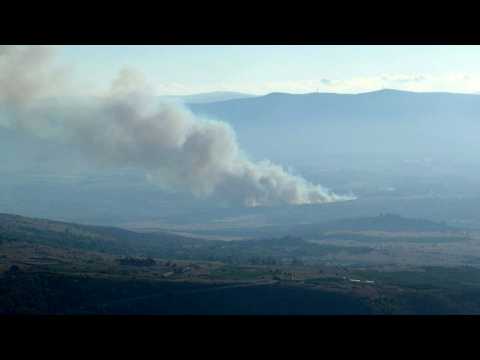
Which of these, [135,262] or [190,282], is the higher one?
[135,262]

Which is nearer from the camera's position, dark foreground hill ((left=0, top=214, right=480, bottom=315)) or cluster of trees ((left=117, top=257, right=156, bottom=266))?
dark foreground hill ((left=0, top=214, right=480, bottom=315))

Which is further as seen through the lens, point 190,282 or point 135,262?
point 135,262

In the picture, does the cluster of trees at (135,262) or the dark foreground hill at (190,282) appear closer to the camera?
the dark foreground hill at (190,282)

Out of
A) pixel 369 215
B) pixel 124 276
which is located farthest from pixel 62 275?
pixel 369 215
